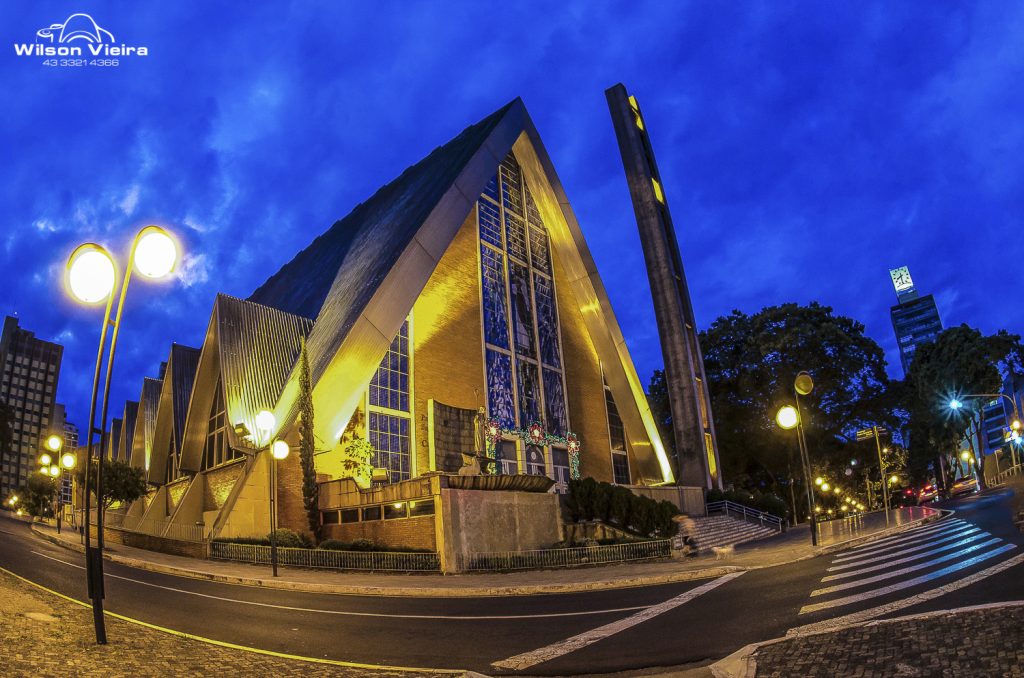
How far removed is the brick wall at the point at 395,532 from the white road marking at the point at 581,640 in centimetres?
1106

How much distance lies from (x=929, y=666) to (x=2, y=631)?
376 inches

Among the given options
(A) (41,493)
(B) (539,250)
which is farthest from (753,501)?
(A) (41,493)

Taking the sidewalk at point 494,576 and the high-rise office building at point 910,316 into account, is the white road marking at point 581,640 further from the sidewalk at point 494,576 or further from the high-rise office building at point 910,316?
the high-rise office building at point 910,316

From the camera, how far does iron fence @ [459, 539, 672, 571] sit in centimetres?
2104

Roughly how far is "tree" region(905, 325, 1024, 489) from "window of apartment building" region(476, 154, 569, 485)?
2692cm

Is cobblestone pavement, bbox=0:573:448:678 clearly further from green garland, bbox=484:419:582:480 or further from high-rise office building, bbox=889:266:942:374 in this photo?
high-rise office building, bbox=889:266:942:374

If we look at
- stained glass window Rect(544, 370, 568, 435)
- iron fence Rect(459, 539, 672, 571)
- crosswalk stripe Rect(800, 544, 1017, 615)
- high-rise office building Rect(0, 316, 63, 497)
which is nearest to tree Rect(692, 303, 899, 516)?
stained glass window Rect(544, 370, 568, 435)

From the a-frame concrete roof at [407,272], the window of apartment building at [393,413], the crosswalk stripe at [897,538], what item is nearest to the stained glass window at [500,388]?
the window of apartment building at [393,413]

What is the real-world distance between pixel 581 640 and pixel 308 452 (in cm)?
1866

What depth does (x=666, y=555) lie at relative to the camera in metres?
22.2

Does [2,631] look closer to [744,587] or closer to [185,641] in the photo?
[185,641]

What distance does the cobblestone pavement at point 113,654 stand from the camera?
693cm

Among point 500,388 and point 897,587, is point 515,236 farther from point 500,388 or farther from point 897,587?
point 897,587

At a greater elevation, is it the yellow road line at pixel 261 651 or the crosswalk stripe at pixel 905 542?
the yellow road line at pixel 261 651
